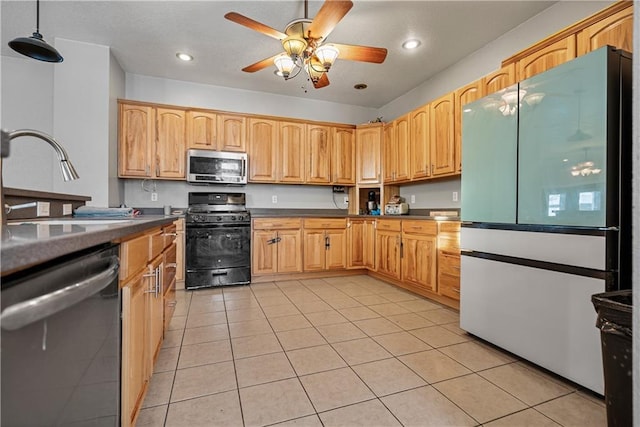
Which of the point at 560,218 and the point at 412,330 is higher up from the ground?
the point at 560,218

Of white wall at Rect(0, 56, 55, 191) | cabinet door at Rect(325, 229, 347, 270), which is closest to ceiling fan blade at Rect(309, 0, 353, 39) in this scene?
cabinet door at Rect(325, 229, 347, 270)

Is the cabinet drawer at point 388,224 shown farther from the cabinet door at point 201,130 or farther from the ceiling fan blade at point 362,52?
the cabinet door at point 201,130

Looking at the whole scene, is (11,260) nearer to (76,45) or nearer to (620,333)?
(620,333)

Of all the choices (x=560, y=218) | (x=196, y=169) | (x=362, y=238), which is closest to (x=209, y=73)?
(x=196, y=169)

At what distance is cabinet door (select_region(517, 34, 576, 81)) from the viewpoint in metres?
2.12

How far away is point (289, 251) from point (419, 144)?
217 cm

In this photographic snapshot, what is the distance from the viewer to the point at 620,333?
3.72 ft

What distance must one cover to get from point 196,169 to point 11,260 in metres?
3.68

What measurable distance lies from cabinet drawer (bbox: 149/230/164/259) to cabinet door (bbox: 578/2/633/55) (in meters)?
2.92

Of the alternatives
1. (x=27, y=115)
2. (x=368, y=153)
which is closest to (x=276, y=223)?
(x=368, y=153)

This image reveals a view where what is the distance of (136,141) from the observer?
3.67 m

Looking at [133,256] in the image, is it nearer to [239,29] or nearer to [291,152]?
[239,29]

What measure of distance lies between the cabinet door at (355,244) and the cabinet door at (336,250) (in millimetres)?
62

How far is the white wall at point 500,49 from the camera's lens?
246 cm
